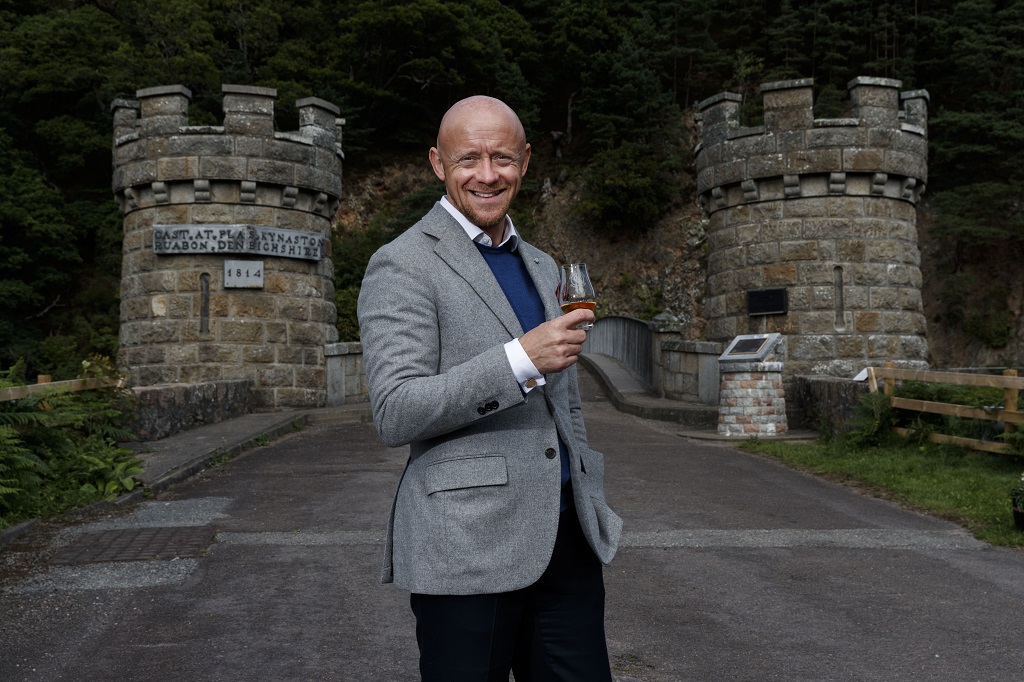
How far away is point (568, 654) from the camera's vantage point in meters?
2.30

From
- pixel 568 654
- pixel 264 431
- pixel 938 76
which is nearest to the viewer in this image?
pixel 568 654

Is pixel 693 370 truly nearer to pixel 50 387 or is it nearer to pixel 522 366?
pixel 50 387

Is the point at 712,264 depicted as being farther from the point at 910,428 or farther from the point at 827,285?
the point at 910,428

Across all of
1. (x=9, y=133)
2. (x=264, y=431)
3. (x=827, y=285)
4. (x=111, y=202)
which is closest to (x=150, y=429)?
(x=264, y=431)

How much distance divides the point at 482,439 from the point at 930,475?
8.55 metres

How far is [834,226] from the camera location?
17000 millimetres

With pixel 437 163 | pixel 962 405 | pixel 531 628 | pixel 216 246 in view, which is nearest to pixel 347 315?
pixel 216 246

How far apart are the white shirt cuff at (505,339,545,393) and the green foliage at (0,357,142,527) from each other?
602 centimetres

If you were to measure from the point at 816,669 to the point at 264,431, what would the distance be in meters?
10.2

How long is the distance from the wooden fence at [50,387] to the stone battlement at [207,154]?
694 centimetres

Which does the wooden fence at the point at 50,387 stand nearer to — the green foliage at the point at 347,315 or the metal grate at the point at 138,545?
the metal grate at the point at 138,545

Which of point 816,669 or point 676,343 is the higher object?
point 676,343

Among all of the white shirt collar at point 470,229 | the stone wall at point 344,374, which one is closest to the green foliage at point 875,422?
the stone wall at point 344,374

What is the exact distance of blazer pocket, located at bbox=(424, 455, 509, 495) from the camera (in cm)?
216
